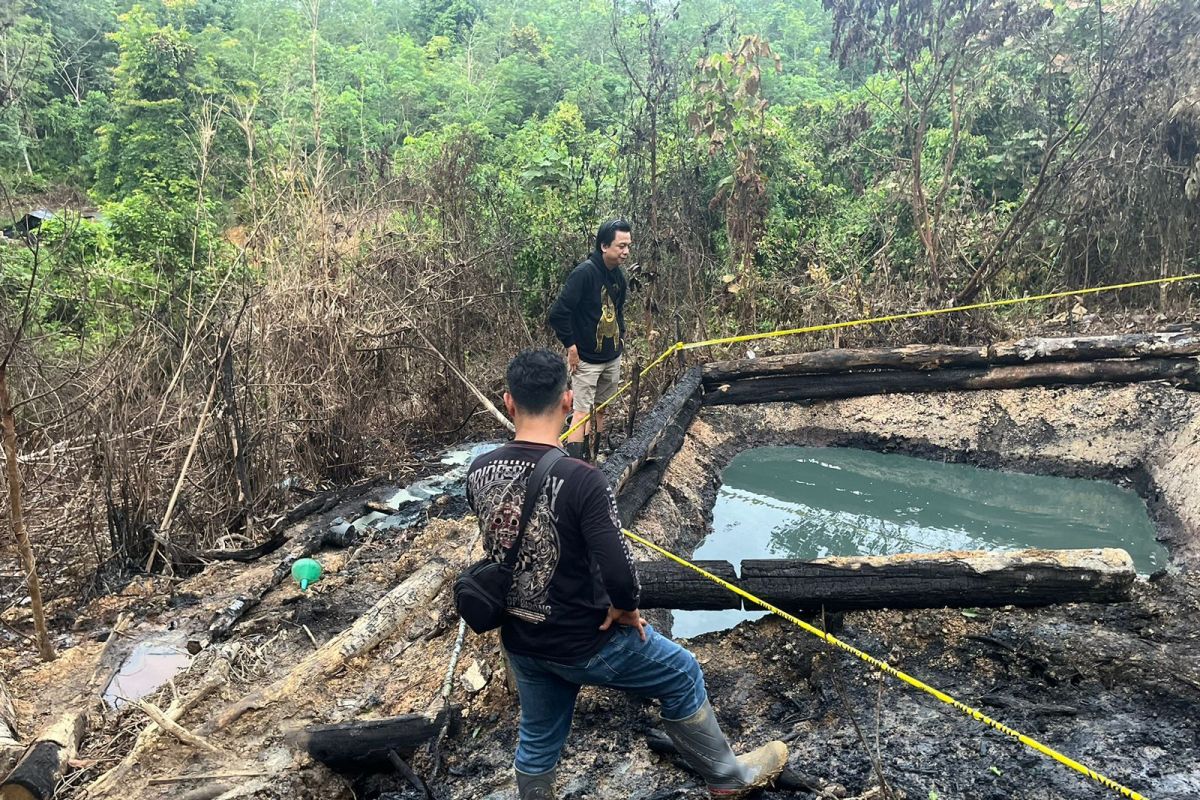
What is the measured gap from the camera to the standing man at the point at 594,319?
5375mm

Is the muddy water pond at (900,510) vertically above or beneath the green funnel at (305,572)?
beneath

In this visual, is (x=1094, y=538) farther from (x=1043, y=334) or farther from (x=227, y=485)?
(x=227, y=485)

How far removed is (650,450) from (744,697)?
2.48 metres

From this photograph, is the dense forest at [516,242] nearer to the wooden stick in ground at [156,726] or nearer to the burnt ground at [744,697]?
the burnt ground at [744,697]

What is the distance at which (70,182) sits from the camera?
16.9m

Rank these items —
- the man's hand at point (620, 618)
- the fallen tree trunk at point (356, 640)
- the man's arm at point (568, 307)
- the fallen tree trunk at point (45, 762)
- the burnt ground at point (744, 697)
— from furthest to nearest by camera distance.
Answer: the man's arm at point (568, 307) → the fallen tree trunk at point (356, 640) → the burnt ground at point (744, 697) → the fallen tree trunk at point (45, 762) → the man's hand at point (620, 618)

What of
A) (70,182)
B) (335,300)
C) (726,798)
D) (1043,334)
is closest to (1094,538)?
(1043,334)

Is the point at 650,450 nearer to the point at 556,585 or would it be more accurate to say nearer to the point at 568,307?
the point at 568,307

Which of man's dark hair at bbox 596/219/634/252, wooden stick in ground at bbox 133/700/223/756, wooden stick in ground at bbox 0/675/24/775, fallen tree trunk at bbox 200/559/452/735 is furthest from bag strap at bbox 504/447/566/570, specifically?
man's dark hair at bbox 596/219/634/252

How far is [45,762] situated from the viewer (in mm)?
2863

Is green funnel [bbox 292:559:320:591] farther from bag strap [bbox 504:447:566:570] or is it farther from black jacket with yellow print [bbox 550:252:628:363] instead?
bag strap [bbox 504:447:566:570]

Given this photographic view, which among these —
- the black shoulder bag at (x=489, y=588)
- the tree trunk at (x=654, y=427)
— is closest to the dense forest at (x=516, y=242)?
the tree trunk at (x=654, y=427)

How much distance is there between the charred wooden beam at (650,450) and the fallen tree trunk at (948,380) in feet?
2.43

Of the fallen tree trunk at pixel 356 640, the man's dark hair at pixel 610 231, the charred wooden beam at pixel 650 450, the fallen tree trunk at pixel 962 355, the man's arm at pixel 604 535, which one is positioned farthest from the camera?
the fallen tree trunk at pixel 962 355
